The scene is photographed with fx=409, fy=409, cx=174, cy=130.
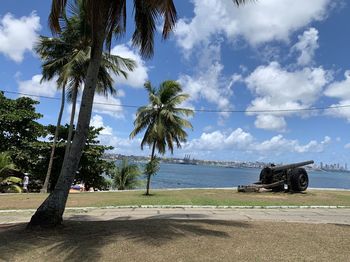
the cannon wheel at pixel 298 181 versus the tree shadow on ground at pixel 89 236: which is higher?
the cannon wheel at pixel 298 181

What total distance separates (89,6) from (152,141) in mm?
16188

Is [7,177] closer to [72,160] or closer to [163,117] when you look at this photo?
[163,117]

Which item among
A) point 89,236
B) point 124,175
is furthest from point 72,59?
point 89,236

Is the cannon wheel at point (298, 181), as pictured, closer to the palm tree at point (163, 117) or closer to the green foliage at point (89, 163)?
the palm tree at point (163, 117)

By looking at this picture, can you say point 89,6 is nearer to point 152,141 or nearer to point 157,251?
point 157,251

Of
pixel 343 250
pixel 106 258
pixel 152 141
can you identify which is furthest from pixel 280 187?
pixel 106 258

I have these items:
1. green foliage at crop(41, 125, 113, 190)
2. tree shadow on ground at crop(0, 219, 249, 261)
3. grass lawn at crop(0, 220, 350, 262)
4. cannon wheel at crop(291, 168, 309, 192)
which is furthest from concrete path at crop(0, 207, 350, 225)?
green foliage at crop(41, 125, 113, 190)

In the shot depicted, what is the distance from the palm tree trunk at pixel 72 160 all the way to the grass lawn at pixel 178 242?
14.5 inches

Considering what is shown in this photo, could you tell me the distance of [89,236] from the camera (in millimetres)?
8523

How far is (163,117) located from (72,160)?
1587cm

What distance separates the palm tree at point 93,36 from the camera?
372 inches

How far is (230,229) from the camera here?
919 cm

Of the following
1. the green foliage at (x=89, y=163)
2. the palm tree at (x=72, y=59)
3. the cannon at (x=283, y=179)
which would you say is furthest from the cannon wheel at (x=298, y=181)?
the green foliage at (x=89, y=163)

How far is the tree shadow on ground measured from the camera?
24.0 feet
